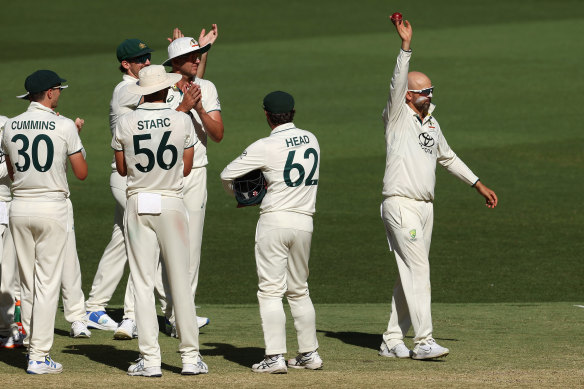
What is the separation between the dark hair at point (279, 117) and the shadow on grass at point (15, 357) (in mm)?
2825

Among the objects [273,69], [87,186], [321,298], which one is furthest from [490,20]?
[321,298]

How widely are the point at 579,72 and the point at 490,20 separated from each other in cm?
902

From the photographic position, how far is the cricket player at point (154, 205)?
830cm

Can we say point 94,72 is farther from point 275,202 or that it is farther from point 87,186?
point 275,202

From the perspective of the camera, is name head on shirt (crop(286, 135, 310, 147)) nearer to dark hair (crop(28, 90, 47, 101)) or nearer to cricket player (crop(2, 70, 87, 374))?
cricket player (crop(2, 70, 87, 374))

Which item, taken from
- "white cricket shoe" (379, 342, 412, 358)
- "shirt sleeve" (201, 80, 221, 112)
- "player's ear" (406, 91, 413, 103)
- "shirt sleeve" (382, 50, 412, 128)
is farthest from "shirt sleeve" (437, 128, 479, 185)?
"shirt sleeve" (201, 80, 221, 112)

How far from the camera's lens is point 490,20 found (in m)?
41.2

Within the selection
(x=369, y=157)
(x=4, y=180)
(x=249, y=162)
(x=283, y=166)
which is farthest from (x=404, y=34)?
(x=369, y=157)

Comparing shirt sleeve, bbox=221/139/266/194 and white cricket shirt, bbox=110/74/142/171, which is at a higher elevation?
white cricket shirt, bbox=110/74/142/171

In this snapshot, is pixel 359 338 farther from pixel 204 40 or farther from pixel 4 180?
pixel 4 180

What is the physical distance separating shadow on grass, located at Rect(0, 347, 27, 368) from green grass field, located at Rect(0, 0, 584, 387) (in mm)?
158

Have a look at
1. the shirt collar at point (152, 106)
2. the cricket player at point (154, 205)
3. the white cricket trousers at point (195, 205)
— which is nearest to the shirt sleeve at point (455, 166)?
the white cricket trousers at point (195, 205)

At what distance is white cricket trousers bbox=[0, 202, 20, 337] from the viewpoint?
32.6 feet

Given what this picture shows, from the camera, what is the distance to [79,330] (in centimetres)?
1033
